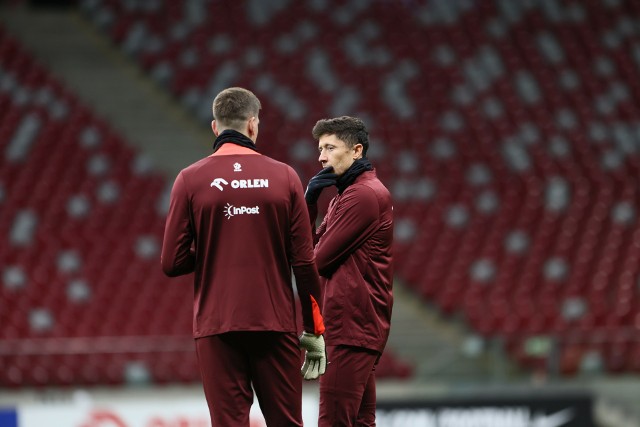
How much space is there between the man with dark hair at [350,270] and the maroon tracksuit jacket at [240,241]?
45cm

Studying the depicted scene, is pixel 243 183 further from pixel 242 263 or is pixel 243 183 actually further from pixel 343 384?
pixel 343 384

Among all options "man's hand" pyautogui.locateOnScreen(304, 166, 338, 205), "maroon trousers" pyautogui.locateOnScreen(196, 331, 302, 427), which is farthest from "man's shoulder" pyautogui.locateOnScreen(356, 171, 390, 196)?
"maroon trousers" pyautogui.locateOnScreen(196, 331, 302, 427)

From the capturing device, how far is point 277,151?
1485cm

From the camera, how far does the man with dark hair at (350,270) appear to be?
478cm

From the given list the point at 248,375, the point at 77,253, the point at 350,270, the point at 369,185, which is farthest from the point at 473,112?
the point at 248,375

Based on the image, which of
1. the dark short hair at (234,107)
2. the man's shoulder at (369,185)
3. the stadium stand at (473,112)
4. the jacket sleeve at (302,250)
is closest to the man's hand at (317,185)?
the man's shoulder at (369,185)

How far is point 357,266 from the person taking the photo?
4.82 metres

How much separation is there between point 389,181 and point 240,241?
34.4ft

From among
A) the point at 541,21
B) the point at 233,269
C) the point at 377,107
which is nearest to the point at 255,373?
the point at 233,269

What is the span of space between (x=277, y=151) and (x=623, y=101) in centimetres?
536

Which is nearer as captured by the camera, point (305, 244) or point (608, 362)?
point (305, 244)

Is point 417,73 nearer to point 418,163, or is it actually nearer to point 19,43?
point 418,163

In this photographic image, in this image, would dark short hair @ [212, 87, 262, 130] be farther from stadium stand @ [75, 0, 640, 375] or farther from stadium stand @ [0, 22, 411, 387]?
stadium stand @ [75, 0, 640, 375]

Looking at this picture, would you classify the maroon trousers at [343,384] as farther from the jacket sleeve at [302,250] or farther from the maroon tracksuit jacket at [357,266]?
the jacket sleeve at [302,250]
